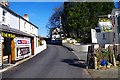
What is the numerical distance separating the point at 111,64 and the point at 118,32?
28.7 m

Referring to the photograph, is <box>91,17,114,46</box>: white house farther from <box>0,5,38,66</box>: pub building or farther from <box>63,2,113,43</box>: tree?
<box>0,5,38,66</box>: pub building

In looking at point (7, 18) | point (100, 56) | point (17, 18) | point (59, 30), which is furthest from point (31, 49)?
point (59, 30)

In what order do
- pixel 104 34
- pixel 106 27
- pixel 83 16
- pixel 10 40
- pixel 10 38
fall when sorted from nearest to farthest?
pixel 10 38, pixel 10 40, pixel 104 34, pixel 106 27, pixel 83 16

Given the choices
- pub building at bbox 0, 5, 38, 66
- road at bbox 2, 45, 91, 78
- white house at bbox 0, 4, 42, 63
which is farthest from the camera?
white house at bbox 0, 4, 42, 63

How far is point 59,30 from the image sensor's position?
291 ft

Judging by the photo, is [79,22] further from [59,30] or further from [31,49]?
[31,49]

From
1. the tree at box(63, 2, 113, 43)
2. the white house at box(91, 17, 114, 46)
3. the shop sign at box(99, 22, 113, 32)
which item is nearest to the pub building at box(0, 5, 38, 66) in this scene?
the white house at box(91, 17, 114, 46)

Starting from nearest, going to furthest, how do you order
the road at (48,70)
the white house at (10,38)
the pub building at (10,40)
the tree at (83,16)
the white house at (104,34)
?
the road at (48,70)
the pub building at (10,40)
the white house at (10,38)
the white house at (104,34)
the tree at (83,16)

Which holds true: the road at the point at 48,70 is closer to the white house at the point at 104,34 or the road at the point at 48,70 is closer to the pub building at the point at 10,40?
the pub building at the point at 10,40

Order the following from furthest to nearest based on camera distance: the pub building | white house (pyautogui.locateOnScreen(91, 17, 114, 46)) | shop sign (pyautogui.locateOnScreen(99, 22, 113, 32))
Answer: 1. shop sign (pyautogui.locateOnScreen(99, 22, 113, 32))
2. white house (pyautogui.locateOnScreen(91, 17, 114, 46))
3. the pub building

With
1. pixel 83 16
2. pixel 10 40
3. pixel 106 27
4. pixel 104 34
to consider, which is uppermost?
pixel 83 16

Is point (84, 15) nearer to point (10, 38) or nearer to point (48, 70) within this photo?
point (10, 38)

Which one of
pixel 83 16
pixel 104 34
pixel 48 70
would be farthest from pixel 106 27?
pixel 48 70

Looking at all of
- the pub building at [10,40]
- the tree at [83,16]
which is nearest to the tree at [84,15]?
the tree at [83,16]
